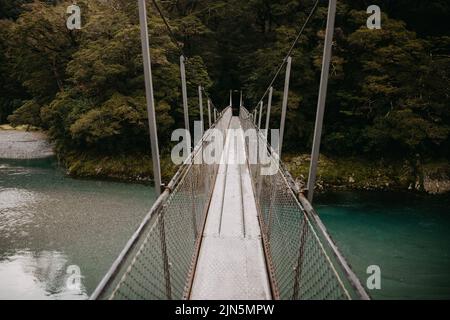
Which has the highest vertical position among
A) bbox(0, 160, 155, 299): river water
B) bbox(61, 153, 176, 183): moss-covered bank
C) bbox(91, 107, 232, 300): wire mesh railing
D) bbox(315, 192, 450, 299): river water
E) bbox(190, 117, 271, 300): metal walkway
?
bbox(91, 107, 232, 300): wire mesh railing

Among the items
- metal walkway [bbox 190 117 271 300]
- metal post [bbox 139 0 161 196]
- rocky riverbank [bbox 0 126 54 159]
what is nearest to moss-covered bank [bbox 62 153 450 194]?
rocky riverbank [bbox 0 126 54 159]

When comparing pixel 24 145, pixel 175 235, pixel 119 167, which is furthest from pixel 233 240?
pixel 24 145

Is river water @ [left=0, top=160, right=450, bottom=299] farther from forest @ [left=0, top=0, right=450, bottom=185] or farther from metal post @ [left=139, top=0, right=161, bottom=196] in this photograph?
metal post @ [left=139, top=0, right=161, bottom=196]

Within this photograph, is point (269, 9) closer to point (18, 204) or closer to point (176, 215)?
point (18, 204)

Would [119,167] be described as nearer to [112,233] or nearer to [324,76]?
[112,233]
